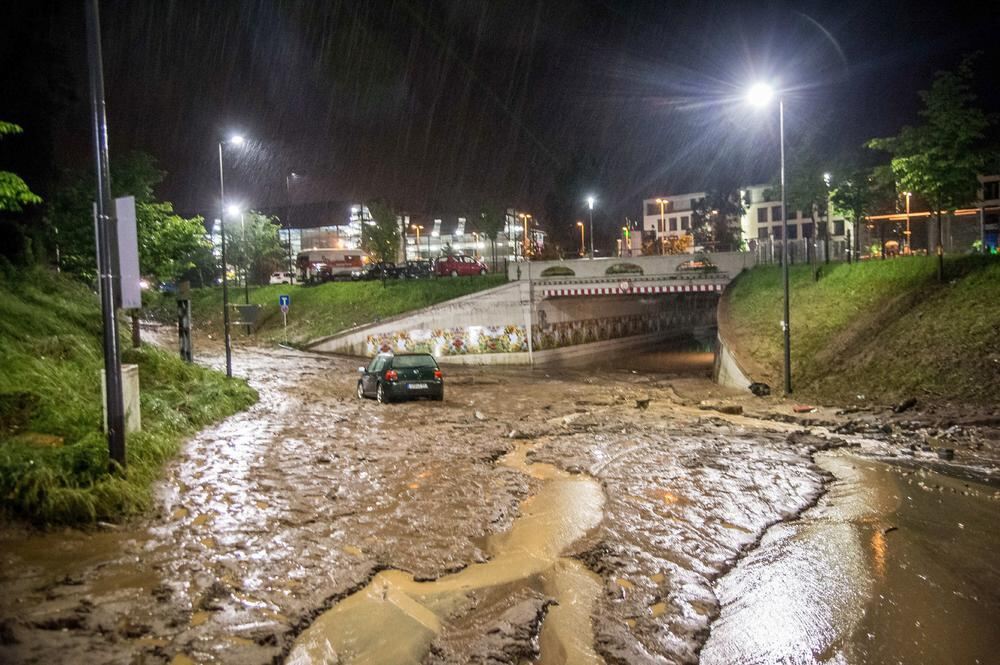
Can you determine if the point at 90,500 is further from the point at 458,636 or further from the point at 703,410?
the point at 703,410

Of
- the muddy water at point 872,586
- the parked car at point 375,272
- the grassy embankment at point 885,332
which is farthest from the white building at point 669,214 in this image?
the muddy water at point 872,586

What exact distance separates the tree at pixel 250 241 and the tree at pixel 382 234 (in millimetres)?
6983

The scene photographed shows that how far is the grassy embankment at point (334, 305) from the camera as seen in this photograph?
4175 centimetres

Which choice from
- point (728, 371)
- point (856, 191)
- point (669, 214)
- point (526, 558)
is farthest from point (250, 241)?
point (669, 214)

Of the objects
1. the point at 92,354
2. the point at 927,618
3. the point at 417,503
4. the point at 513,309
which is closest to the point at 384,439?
the point at 417,503

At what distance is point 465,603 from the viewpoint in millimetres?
6418

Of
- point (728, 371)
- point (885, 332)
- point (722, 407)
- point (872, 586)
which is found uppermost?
point (885, 332)

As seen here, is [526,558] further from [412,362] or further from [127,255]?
[412,362]

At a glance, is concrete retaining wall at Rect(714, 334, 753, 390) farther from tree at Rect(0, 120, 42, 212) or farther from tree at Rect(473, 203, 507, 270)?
tree at Rect(473, 203, 507, 270)

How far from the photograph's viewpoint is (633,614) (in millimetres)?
6332

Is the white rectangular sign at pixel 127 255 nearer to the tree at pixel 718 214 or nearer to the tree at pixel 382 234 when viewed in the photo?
the tree at pixel 382 234

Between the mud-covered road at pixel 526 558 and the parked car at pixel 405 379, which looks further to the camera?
the parked car at pixel 405 379

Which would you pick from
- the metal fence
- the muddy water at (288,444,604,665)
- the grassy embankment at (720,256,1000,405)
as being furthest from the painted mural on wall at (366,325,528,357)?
the muddy water at (288,444,604,665)

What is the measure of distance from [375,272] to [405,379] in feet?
102
